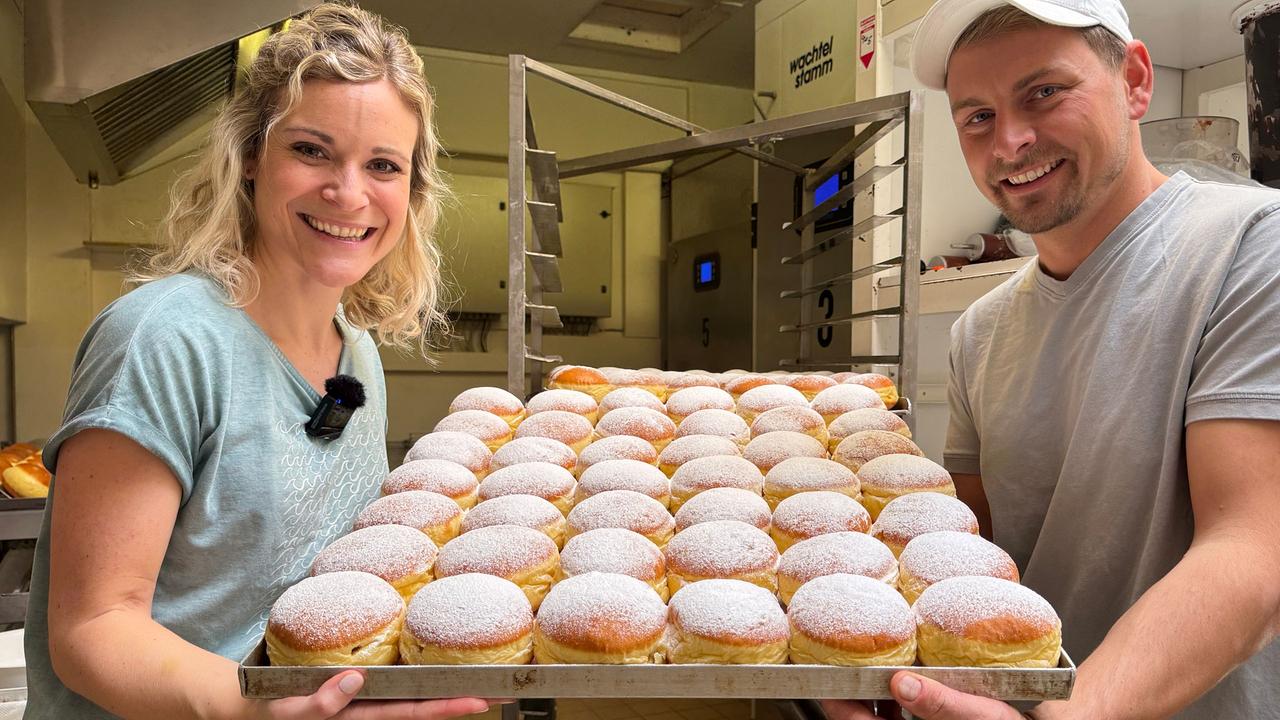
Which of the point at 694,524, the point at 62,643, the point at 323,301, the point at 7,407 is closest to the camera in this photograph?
the point at 62,643

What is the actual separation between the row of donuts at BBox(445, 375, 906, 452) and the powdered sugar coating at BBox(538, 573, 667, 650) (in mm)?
518

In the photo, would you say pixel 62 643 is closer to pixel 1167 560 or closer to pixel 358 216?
pixel 358 216

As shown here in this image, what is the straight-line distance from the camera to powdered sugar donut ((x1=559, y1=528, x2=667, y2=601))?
2.96ft

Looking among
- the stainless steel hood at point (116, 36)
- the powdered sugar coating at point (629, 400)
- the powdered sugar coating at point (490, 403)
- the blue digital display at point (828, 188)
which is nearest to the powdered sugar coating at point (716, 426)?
the powdered sugar coating at point (629, 400)

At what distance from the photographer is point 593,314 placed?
5613mm

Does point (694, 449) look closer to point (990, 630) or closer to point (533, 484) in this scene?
point (533, 484)

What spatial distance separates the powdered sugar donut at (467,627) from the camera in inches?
30.5

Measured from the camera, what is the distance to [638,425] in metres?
1.36

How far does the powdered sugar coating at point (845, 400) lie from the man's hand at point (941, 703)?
0.68 m

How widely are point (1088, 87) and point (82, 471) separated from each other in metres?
1.44

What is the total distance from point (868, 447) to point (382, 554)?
721mm

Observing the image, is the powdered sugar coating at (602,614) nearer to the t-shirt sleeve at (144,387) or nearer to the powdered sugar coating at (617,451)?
the powdered sugar coating at (617,451)

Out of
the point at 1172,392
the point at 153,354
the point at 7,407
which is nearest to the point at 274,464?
the point at 153,354

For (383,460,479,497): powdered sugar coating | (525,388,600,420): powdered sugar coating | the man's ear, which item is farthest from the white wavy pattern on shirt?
the man's ear
